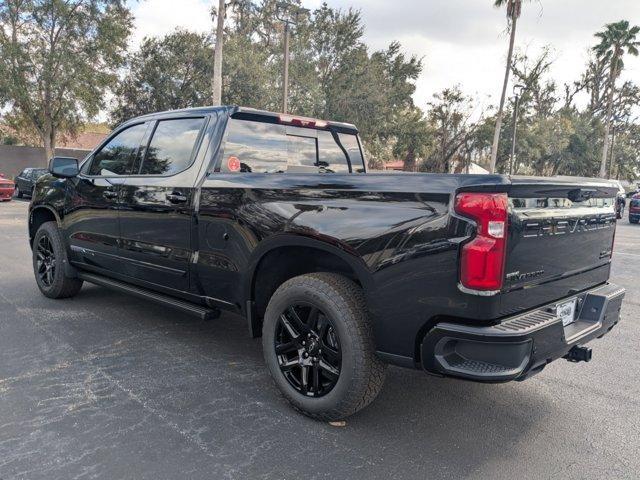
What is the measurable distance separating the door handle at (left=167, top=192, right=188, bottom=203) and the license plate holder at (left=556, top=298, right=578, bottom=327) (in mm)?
2567

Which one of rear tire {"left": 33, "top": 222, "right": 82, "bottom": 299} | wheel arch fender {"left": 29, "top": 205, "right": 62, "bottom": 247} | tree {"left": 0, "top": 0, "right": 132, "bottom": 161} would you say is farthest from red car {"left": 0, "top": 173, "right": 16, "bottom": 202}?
rear tire {"left": 33, "top": 222, "right": 82, "bottom": 299}

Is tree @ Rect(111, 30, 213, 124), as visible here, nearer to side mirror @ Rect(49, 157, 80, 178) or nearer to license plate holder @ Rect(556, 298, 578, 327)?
side mirror @ Rect(49, 157, 80, 178)

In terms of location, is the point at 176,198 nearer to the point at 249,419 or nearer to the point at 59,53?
the point at 249,419

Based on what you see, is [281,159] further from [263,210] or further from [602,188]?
[602,188]

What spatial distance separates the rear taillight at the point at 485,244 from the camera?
238cm

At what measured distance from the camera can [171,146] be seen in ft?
13.4

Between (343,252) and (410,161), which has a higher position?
(410,161)

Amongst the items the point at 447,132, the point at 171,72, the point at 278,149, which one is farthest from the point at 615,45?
the point at 278,149

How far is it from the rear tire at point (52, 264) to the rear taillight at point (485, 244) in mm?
4314

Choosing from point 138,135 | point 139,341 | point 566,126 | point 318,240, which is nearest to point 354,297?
point 318,240

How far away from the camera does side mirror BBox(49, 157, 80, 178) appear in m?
4.85

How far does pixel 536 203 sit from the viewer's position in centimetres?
259

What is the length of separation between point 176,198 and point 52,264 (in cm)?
246

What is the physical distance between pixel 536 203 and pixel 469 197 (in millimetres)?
433
